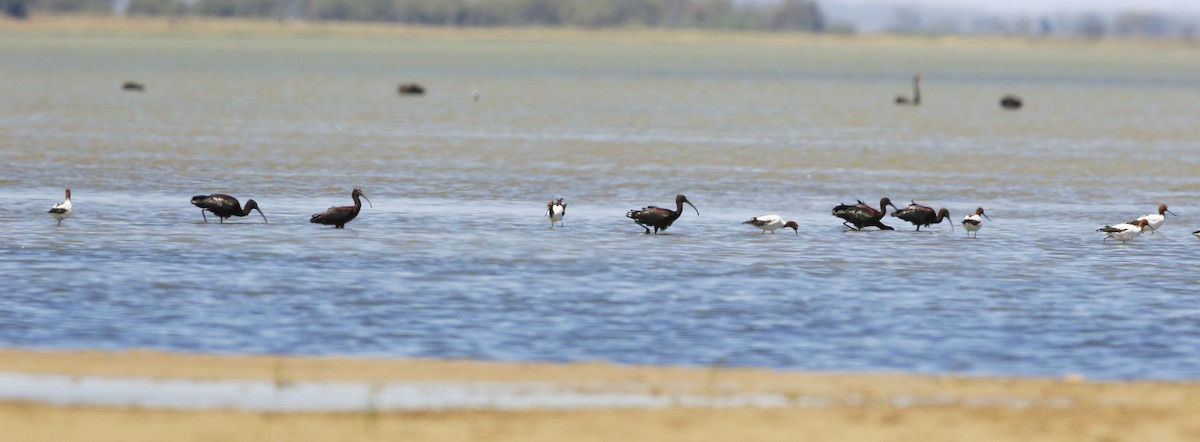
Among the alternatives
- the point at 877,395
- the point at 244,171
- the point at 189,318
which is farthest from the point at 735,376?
the point at 244,171

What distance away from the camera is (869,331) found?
1661 centimetres

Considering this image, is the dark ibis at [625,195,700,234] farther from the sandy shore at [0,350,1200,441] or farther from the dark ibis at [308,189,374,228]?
the sandy shore at [0,350,1200,441]

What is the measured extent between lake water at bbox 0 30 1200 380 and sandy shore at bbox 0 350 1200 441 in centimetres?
103

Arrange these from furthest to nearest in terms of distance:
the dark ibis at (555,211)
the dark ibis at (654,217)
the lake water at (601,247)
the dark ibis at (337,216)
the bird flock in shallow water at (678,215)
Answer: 1. the dark ibis at (555,211)
2. the dark ibis at (654,217)
3. the dark ibis at (337,216)
4. the bird flock in shallow water at (678,215)
5. the lake water at (601,247)

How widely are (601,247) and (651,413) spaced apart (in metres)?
11.2

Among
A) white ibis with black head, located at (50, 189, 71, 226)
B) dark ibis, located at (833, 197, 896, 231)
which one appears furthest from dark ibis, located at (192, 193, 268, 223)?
dark ibis, located at (833, 197, 896, 231)

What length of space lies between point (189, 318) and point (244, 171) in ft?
63.0

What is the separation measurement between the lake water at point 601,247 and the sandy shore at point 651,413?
1.03 meters

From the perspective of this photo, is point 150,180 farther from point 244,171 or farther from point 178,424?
point 178,424

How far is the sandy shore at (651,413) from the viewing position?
11.3m

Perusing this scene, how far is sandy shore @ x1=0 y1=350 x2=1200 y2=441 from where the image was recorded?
1133 cm

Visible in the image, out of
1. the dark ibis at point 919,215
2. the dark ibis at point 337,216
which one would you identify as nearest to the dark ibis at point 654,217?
the dark ibis at point 919,215

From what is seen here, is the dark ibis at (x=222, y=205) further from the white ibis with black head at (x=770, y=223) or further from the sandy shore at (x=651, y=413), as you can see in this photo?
the sandy shore at (x=651, y=413)

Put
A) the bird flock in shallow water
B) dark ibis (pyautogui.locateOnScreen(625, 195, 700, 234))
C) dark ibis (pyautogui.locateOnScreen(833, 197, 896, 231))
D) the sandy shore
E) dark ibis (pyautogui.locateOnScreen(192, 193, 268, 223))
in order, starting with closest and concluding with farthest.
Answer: the sandy shore, the bird flock in shallow water, dark ibis (pyautogui.locateOnScreen(625, 195, 700, 234)), dark ibis (pyautogui.locateOnScreen(192, 193, 268, 223)), dark ibis (pyautogui.locateOnScreen(833, 197, 896, 231))
